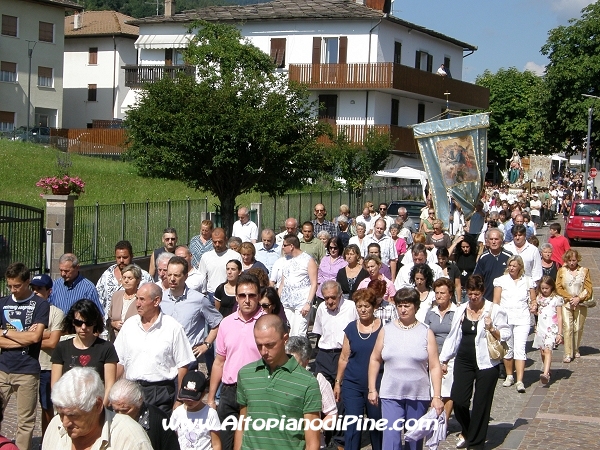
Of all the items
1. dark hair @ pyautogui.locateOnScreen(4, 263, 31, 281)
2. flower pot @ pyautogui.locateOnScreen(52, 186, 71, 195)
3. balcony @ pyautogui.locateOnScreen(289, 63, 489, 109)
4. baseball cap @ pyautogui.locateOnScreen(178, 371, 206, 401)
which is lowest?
baseball cap @ pyautogui.locateOnScreen(178, 371, 206, 401)

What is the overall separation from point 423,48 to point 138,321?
46.7 m

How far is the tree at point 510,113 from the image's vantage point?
263ft

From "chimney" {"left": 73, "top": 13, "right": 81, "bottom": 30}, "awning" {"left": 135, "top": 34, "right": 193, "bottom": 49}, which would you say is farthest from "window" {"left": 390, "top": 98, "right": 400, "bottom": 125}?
"chimney" {"left": 73, "top": 13, "right": 81, "bottom": 30}

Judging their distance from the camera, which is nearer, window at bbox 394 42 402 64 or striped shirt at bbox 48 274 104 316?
striped shirt at bbox 48 274 104 316

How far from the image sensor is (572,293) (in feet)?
46.7

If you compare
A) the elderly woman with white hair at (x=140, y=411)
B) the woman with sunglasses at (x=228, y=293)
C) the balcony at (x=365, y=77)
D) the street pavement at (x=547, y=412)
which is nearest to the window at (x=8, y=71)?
the balcony at (x=365, y=77)

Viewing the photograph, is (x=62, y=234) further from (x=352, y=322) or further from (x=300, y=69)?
(x=300, y=69)

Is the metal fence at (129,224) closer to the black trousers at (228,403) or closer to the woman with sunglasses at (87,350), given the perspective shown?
the black trousers at (228,403)

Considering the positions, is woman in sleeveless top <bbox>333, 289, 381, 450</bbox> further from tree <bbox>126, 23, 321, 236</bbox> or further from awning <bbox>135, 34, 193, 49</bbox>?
awning <bbox>135, 34, 193, 49</bbox>

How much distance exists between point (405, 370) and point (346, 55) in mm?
41808

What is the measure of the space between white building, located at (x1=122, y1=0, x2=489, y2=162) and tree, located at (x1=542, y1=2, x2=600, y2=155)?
36.4 ft

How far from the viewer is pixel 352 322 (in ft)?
28.6

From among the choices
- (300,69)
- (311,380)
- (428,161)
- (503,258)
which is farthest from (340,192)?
(311,380)

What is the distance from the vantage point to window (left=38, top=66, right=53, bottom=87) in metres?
60.2
